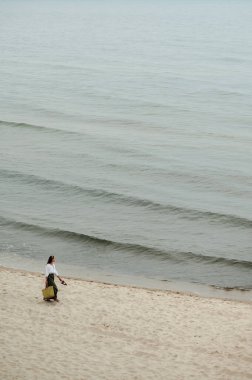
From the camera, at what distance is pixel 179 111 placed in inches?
→ 2199

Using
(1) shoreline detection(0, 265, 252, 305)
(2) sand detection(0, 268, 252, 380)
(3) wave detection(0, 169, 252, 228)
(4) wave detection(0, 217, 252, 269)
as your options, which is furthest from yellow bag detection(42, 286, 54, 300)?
(3) wave detection(0, 169, 252, 228)

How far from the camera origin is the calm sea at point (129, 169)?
29.8 metres

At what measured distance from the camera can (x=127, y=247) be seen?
30594 millimetres

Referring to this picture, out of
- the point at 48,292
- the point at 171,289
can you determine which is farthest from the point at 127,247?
the point at 48,292

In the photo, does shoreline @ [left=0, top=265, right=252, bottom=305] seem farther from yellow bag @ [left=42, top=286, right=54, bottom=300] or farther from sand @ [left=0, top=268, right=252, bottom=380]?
yellow bag @ [left=42, top=286, right=54, bottom=300]

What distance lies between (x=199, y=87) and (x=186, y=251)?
38147 millimetres

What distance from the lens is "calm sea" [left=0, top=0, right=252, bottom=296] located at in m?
29.8

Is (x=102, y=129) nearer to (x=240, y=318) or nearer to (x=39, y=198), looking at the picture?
(x=39, y=198)

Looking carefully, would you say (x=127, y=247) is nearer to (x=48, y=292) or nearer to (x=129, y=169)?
(x=48, y=292)

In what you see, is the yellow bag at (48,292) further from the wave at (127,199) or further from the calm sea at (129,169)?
the wave at (127,199)

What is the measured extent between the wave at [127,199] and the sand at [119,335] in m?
8.65

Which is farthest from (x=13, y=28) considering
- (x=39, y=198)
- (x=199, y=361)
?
(x=199, y=361)

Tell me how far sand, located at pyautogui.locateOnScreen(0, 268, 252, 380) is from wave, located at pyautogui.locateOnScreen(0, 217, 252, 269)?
14.1 ft

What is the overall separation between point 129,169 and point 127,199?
195 inches
